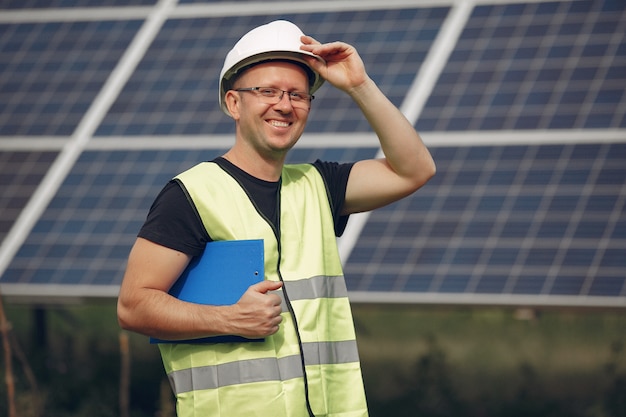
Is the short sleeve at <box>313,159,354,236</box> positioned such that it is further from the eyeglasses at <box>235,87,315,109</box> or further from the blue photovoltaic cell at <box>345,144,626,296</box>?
the blue photovoltaic cell at <box>345,144,626,296</box>

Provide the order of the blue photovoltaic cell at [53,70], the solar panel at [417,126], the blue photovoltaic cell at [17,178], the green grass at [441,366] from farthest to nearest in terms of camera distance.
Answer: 1. the blue photovoltaic cell at [53,70]
2. the blue photovoltaic cell at [17,178]
3. the solar panel at [417,126]
4. the green grass at [441,366]

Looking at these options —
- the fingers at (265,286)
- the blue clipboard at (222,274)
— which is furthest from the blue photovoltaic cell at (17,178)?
the fingers at (265,286)

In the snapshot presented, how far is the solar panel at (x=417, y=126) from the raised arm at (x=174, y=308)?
4524 millimetres

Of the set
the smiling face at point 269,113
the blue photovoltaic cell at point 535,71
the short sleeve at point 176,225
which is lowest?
the short sleeve at point 176,225

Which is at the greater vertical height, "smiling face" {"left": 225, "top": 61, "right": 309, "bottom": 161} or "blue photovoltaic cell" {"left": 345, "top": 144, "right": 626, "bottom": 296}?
"blue photovoltaic cell" {"left": 345, "top": 144, "right": 626, "bottom": 296}

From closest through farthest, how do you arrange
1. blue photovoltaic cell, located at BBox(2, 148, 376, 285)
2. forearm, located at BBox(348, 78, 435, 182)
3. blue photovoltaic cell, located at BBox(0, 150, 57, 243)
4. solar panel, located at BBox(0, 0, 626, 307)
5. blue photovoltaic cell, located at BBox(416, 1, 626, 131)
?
forearm, located at BBox(348, 78, 435, 182) → solar panel, located at BBox(0, 0, 626, 307) → blue photovoltaic cell, located at BBox(2, 148, 376, 285) → blue photovoltaic cell, located at BBox(416, 1, 626, 131) → blue photovoltaic cell, located at BBox(0, 150, 57, 243)

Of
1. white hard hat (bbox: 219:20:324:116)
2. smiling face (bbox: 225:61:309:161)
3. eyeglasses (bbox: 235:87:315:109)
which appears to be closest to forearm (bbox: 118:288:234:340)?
smiling face (bbox: 225:61:309:161)

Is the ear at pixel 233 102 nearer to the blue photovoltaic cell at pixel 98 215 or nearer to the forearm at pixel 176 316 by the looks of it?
the forearm at pixel 176 316

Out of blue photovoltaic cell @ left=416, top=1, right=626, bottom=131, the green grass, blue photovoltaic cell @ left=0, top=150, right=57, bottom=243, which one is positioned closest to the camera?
the green grass

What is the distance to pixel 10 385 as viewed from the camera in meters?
5.47

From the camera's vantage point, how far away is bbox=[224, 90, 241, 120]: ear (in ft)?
11.6

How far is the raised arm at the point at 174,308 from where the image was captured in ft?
10.6

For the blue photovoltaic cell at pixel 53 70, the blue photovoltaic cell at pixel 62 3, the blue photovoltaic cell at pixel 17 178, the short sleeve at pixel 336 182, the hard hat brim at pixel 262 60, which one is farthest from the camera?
the blue photovoltaic cell at pixel 62 3

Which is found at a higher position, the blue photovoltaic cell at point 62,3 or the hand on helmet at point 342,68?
the blue photovoltaic cell at point 62,3
